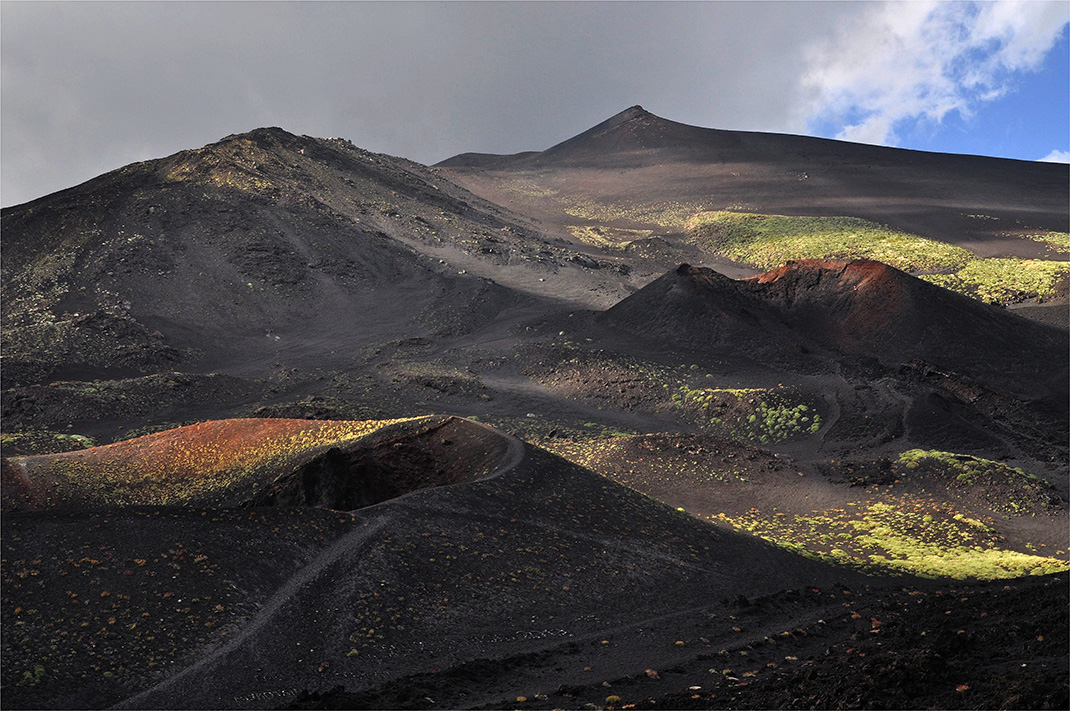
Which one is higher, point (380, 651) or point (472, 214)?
point (472, 214)

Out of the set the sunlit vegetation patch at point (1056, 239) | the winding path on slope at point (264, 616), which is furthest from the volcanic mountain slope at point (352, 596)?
the sunlit vegetation patch at point (1056, 239)

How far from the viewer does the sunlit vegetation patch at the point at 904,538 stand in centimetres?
1872

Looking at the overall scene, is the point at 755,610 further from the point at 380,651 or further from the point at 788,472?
the point at 788,472

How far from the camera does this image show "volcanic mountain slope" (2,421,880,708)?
36.2 ft

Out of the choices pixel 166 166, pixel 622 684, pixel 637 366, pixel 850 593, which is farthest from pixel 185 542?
pixel 166 166

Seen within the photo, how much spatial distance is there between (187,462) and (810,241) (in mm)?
61080

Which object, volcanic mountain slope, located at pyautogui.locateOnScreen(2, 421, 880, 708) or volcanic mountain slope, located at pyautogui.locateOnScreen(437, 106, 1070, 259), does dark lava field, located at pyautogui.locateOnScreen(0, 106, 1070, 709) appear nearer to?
volcanic mountain slope, located at pyautogui.locateOnScreen(2, 421, 880, 708)

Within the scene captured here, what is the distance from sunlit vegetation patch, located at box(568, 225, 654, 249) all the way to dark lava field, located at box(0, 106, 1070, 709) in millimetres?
744

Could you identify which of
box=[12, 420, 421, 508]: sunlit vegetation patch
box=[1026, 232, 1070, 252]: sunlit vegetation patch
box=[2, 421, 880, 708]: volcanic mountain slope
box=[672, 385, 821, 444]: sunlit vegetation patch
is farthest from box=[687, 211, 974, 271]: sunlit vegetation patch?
box=[2, 421, 880, 708]: volcanic mountain slope

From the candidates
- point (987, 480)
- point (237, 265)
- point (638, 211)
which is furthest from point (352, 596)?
point (638, 211)

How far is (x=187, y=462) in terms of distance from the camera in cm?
1844

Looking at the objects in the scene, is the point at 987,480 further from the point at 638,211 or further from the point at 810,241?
the point at 638,211

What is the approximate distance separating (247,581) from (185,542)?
122cm

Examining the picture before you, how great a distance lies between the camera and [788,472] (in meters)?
25.5
